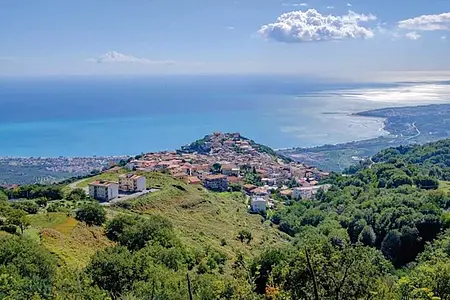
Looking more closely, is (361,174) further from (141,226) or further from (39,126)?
(39,126)

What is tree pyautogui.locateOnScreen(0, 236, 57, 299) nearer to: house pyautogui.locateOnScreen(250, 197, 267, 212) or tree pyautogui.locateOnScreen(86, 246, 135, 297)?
tree pyautogui.locateOnScreen(86, 246, 135, 297)

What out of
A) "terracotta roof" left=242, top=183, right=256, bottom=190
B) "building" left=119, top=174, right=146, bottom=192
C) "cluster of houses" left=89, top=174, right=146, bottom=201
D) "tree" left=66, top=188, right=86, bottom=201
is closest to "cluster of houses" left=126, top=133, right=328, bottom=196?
"terracotta roof" left=242, top=183, right=256, bottom=190

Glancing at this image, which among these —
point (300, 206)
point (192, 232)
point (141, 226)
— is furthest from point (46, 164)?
point (141, 226)

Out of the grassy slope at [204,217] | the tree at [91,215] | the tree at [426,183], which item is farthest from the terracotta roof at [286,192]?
the tree at [91,215]

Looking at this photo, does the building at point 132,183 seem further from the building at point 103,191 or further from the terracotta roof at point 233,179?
the terracotta roof at point 233,179

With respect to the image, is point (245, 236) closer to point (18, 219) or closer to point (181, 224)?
point (181, 224)

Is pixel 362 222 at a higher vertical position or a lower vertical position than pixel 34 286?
lower
